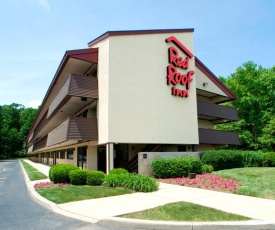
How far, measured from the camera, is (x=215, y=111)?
25641 mm

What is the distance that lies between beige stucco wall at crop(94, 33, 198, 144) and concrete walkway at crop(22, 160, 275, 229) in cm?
681

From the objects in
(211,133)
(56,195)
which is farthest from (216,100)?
(56,195)

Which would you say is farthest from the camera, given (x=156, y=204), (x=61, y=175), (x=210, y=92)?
(x=210, y=92)

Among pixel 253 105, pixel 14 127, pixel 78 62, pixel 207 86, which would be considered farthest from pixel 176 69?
pixel 14 127

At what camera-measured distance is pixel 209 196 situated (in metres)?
9.88

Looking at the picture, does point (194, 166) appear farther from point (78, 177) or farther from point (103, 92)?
point (103, 92)

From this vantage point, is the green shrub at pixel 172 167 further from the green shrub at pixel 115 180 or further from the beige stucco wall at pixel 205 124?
the beige stucco wall at pixel 205 124

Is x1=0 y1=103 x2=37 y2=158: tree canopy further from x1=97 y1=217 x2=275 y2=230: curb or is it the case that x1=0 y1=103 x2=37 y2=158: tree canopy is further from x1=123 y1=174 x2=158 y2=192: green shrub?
x1=97 y1=217 x2=275 y2=230: curb

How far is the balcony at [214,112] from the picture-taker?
23850mm

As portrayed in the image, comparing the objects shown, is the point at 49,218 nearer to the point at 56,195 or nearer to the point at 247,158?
the point at 56,195

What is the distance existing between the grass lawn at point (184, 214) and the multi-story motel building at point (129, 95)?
901cm

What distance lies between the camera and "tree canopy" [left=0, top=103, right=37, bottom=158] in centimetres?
9525

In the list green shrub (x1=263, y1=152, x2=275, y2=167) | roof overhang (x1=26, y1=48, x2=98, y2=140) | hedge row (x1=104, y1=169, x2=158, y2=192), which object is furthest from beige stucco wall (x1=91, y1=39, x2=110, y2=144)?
green shrub (x1=263, y1=152, x2=275, y2=167)

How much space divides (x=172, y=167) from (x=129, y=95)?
17.8 feet
